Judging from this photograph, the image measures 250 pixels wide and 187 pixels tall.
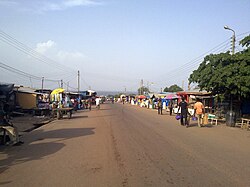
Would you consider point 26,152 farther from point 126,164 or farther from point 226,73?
point 226,73

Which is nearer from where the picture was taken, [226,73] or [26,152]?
[26,152]

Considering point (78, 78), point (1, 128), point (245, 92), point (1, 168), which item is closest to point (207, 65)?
point (245, 92)

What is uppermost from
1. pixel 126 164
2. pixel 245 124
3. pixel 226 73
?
pixel 226 73

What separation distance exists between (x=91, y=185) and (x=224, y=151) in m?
5.36

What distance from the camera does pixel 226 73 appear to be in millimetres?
16719

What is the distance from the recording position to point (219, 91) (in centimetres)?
1914

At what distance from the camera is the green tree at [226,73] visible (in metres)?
16.2

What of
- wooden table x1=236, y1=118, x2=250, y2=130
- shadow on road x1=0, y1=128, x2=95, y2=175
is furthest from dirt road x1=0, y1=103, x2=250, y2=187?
wooden table x1=236, y1=118, x2=250, y2=130

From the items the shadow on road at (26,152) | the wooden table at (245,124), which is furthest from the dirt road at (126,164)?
the wooden table at (245,124)

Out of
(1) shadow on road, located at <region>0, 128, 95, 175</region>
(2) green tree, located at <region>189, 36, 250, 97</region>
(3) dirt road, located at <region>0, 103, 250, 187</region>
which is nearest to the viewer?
(3) dirt road, located at <region>0, 103, 250, 187</region>

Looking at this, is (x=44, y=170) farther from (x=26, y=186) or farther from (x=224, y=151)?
(x=224, y=151)

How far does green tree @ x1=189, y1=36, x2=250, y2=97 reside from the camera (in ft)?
53.3

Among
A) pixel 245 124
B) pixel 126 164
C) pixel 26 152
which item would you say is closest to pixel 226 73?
pixel 245 124

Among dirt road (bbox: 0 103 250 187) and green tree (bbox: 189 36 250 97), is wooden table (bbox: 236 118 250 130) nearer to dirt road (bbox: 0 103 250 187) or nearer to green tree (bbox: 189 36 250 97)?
green tree (bbox: 189 36 250 97)
